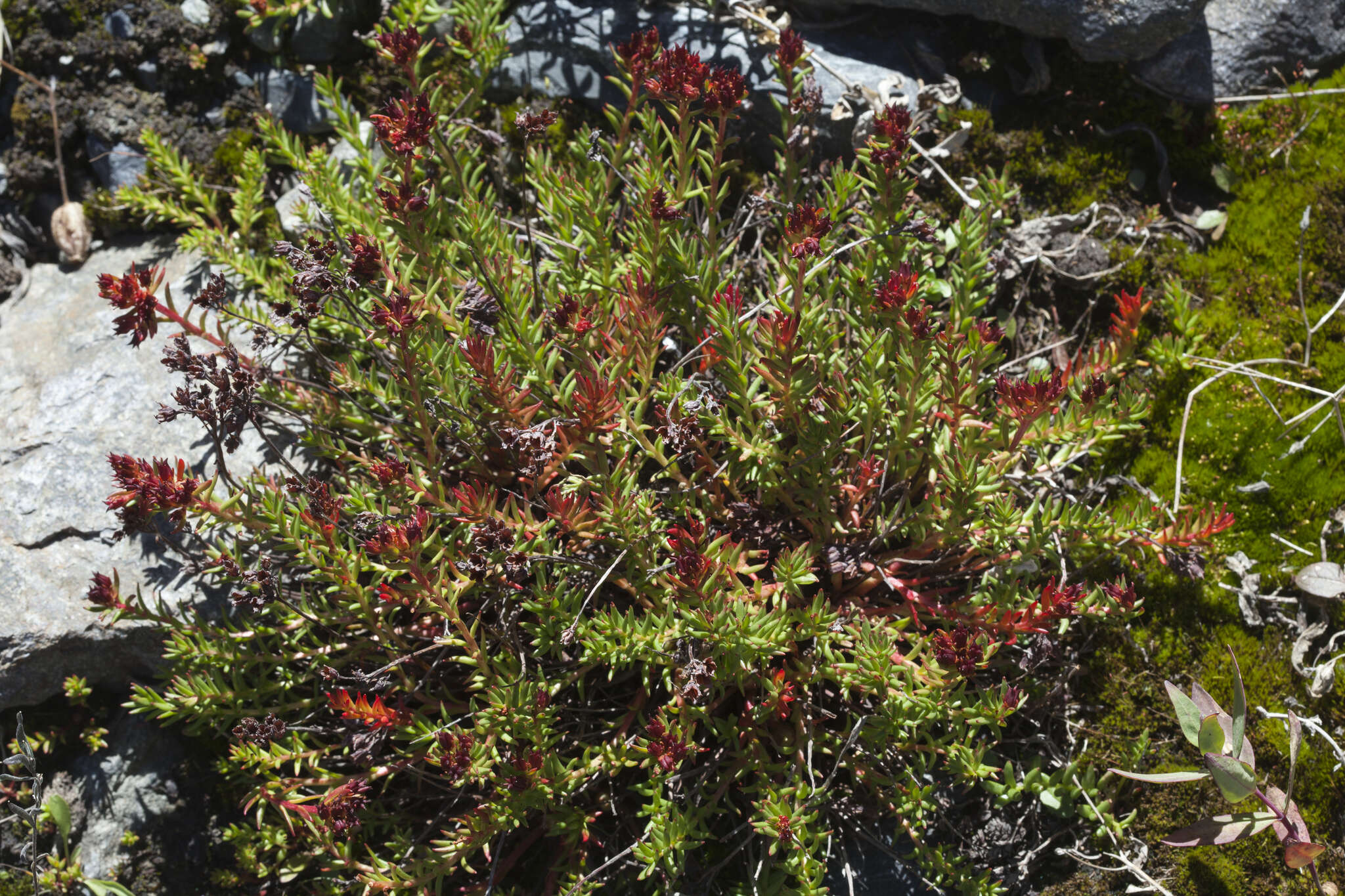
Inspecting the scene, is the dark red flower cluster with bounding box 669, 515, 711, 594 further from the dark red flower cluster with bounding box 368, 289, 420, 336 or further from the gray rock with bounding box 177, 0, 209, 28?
the gray rock with bounding box 177, 0, 209, 28

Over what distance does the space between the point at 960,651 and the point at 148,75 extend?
4.94 m

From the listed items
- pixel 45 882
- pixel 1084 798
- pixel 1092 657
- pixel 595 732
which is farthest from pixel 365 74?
pixel 1084 798

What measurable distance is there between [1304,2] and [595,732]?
480 cm

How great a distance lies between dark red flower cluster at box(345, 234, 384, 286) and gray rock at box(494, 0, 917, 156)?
89.1 inches

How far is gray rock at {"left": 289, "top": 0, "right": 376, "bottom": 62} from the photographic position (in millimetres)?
4840

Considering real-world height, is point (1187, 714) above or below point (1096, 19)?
below

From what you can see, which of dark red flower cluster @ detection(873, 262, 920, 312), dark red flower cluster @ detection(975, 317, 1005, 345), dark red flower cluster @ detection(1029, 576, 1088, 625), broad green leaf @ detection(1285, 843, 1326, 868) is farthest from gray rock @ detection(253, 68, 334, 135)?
broad green leaf @ detection(1285, 843, 1326, 868)

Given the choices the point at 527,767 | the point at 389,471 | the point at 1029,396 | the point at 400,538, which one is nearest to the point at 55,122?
the point at 389,471

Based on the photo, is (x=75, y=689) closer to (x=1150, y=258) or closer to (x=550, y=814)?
(x=550, y=814)

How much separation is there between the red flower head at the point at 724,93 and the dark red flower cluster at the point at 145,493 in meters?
1.94

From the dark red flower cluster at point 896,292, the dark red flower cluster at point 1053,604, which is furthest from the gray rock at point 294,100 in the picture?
the dark red flower cluster at point 1053,604

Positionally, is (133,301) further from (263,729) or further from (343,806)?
(343,806)

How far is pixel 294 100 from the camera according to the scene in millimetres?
4848

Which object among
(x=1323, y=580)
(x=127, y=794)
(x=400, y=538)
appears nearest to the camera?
(x=400, y=538)
